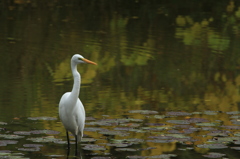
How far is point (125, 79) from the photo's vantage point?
34.6 ft

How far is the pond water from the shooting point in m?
6.60

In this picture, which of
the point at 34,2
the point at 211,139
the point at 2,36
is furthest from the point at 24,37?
the point at 211,139

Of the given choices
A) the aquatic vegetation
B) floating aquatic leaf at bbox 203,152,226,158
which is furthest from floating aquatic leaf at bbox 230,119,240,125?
floating aquatic leaf at bbox 203,152,226,158

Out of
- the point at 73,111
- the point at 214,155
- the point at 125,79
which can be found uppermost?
the point at 73,111

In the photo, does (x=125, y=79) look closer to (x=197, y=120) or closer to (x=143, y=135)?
(x=197, y=120)

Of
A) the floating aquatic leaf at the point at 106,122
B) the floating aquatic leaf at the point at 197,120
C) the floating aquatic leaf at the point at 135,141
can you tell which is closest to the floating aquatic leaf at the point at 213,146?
the floating aquatic leaf at the point at 135,141

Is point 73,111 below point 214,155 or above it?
above

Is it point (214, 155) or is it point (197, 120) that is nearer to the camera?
point (214, 155)

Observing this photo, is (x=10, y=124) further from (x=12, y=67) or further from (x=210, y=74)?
(x=210, y=74)

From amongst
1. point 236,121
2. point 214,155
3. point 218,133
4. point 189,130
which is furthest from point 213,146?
point 236,121

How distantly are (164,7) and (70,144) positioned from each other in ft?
47.2

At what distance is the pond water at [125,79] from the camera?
6602mm

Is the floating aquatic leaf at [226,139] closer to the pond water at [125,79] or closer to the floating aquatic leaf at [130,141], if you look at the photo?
the pond water at [125,79]

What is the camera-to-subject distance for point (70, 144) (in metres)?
6.63
